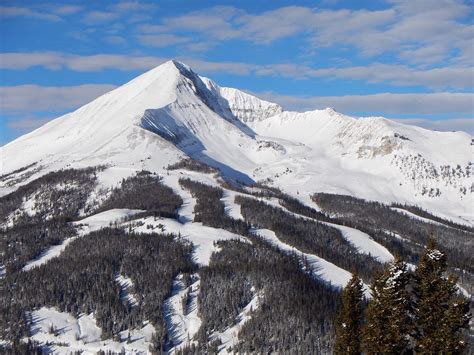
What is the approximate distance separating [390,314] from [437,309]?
5.14m

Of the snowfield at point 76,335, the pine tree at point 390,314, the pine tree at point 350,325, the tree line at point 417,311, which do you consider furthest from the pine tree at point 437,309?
the snowfield at point 76,335

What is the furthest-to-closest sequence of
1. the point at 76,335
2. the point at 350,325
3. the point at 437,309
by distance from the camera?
the point at 76,335
the point at 350,325
the point at 437,309

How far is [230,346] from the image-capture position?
181 meters

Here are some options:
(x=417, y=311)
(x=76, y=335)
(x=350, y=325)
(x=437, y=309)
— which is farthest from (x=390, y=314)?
(x=76, y=335)

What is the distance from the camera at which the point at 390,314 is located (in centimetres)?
6184

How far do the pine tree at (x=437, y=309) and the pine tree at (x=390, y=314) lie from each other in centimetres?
153

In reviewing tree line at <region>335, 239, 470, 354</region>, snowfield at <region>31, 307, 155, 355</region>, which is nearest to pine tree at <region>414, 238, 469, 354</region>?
tree line at <region>335, 239, 470, 354</region>

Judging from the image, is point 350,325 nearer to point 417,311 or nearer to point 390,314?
point 390,314

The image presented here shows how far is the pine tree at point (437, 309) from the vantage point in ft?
193

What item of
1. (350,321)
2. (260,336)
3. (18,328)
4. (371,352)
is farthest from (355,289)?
(18,328)

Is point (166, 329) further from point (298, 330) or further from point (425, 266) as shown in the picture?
point (425, 266)

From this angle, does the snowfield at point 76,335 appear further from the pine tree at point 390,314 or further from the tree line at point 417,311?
the tree line at point 417,311

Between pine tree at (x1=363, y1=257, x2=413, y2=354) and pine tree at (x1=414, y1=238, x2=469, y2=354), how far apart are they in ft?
5.02

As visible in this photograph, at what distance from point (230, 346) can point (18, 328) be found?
231 ft
